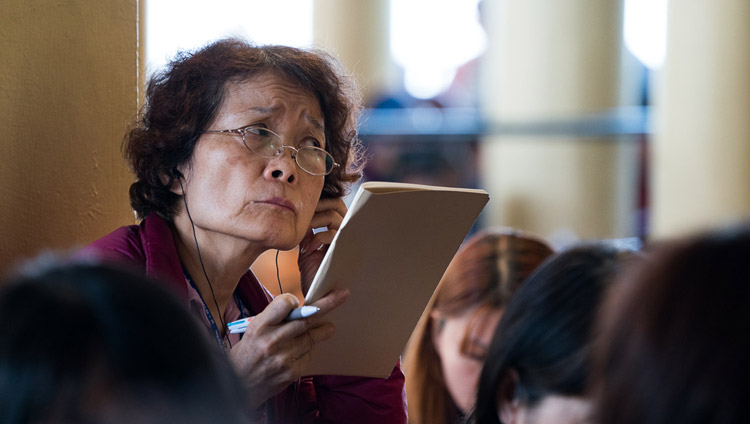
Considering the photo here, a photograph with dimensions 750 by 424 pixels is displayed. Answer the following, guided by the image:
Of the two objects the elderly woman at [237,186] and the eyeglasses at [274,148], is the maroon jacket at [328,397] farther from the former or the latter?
the eyeglasses at [274,148]

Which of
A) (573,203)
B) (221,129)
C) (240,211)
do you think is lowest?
(573,203)

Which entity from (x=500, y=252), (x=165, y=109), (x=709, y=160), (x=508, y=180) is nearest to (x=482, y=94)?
(x=508, y=180)

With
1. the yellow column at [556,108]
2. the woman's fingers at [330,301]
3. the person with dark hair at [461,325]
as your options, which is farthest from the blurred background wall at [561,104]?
the woman's fingers at [330,301]

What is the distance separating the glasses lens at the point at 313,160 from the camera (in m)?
2.12

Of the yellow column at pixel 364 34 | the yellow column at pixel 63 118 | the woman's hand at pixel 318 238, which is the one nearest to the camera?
the yellow column at pixel 63 118

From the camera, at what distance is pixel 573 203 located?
5.69 metres

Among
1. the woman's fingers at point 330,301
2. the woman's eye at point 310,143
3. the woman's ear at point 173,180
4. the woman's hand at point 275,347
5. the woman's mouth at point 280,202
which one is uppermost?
the woman's eye at point 310,143

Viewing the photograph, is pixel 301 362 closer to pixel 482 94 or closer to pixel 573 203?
pixel 573 203

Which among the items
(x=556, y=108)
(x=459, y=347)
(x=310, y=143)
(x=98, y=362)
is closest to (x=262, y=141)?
(x=310, y=143)

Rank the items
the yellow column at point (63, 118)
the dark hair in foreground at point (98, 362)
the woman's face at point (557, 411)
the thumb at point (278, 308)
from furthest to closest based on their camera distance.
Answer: the yellow column at point (63, 118) → the thumb at point (278, 308) → the woman's face at point (557, 411) → the dark hair in foreground at point (98, 362)

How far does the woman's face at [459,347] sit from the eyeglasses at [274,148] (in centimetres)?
75

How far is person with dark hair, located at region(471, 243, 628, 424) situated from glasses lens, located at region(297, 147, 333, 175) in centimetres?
85

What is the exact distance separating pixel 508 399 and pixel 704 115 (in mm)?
4438

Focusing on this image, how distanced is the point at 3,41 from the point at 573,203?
4.33m
